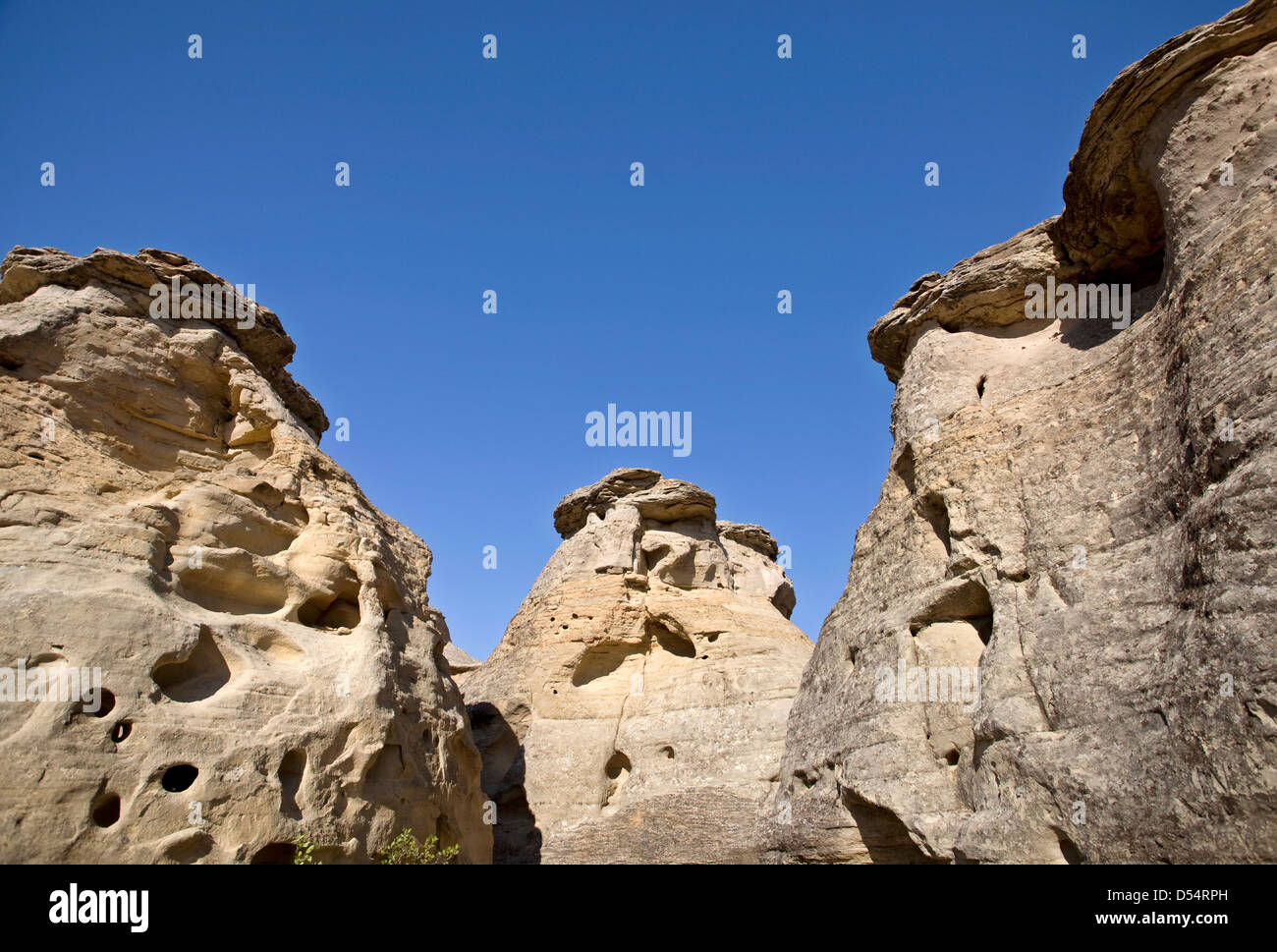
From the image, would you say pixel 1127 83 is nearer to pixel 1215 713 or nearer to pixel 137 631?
pixel 1215 713

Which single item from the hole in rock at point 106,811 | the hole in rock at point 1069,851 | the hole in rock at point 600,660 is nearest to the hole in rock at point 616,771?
the hole in rock at point 600,660

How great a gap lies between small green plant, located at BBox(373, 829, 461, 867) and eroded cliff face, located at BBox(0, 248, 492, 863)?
8.0 inches

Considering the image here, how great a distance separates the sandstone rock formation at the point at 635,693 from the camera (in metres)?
19.6

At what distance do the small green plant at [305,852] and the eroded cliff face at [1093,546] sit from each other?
7311 mm

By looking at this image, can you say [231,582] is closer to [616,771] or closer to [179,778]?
[179,778]

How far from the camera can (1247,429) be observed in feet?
28.5

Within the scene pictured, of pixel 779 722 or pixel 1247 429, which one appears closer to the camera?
pixel 1247 429

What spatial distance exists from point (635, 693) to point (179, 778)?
47.2ft

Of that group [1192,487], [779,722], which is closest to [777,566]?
[779,722]

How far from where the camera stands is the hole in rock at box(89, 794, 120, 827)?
904cm

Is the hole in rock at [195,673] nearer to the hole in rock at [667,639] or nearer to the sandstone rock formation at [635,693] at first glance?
the sandstone rock formation at [635,693]

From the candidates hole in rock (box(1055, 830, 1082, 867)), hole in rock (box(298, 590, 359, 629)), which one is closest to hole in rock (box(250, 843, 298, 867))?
hole in rock (box(298, 590, 359, 629))

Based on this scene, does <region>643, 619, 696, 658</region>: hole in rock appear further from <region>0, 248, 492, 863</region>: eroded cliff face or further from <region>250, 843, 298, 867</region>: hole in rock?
<region>250, 843, 298, 867</region>: hole in rock

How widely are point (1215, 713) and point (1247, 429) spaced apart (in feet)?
9.16
